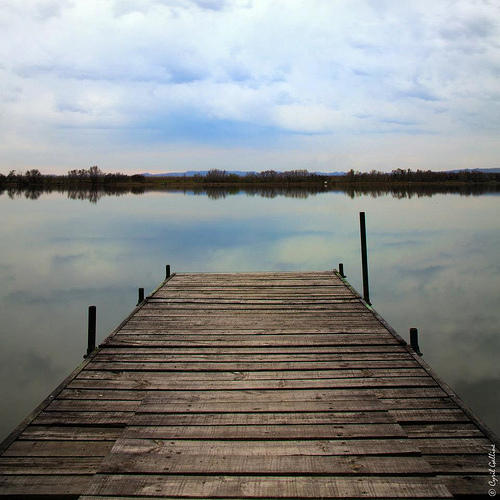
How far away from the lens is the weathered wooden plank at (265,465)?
8.63 feet

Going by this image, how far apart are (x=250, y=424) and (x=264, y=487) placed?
785mm

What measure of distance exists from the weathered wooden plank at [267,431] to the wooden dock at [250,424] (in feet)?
0.04

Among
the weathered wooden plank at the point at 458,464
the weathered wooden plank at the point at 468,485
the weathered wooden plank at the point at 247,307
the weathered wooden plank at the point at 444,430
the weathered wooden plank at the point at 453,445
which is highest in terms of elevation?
the weathered wooden plank at the point at 247,307

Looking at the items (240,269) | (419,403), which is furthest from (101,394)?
(240,269)

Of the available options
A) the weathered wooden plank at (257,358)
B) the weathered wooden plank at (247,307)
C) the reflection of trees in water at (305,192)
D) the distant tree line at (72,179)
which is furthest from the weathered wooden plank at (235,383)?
the distant tree line at (72,179)

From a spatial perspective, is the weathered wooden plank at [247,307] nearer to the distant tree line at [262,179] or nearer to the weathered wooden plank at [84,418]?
the weathered wooden plank at [84,418]

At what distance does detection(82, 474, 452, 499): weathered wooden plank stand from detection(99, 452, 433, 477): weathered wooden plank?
0.15 ft

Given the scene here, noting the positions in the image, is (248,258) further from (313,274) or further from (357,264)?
(313,274)

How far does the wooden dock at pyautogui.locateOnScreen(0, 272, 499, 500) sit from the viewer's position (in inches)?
102

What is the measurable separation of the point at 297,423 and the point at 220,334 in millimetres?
2670

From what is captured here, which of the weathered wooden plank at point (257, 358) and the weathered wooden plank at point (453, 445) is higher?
the weathered wooden plank at point (257, 358)

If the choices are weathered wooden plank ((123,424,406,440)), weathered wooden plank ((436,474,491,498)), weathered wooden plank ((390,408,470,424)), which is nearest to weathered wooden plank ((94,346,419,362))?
weathered wooden plank ((390,408,470,424))

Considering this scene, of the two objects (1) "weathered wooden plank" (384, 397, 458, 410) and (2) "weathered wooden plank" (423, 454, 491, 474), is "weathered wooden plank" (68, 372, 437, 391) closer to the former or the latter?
(1) "weathered wooden plank" (384, 397, 458, 410)

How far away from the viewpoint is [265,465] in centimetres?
270
